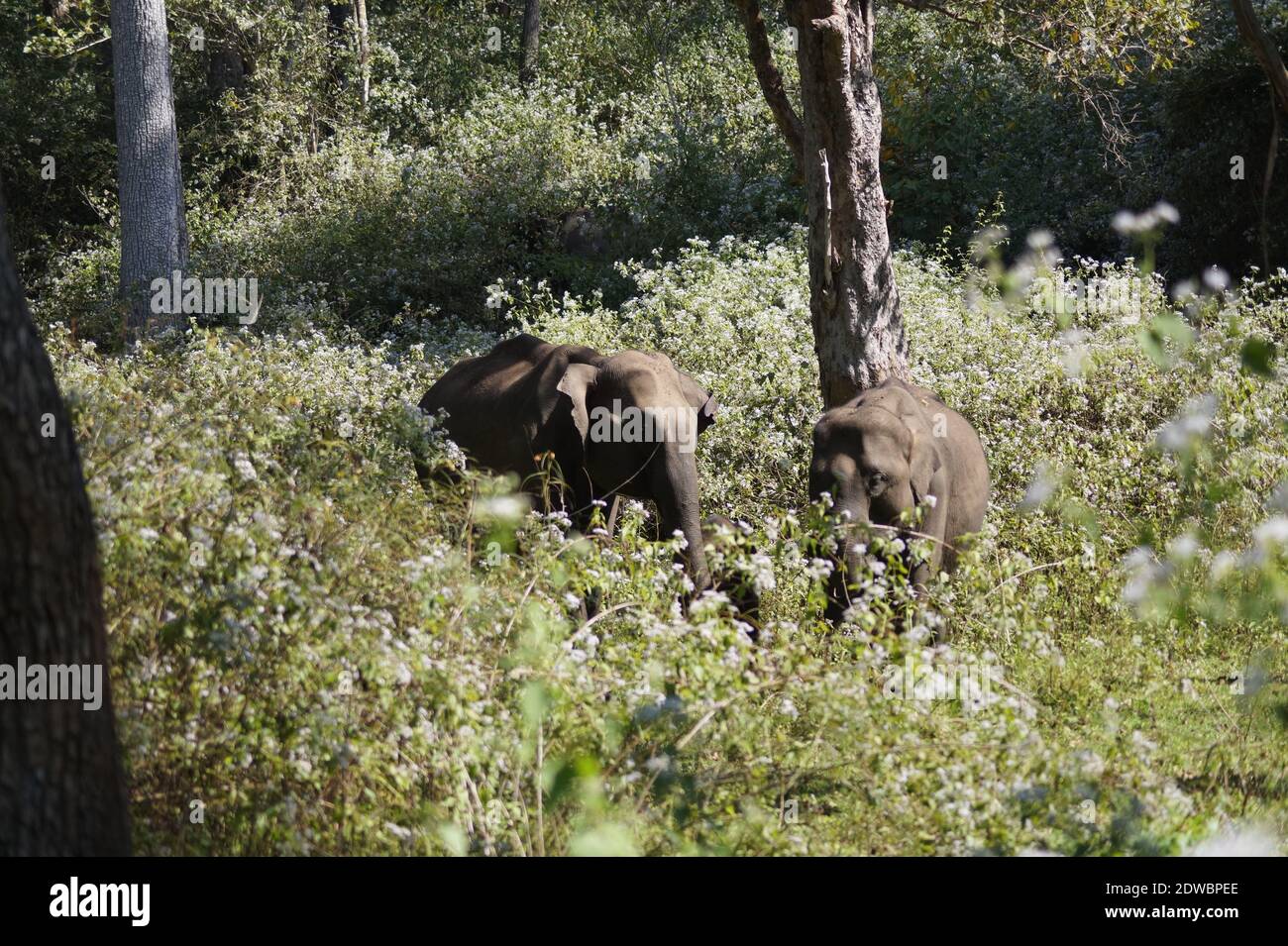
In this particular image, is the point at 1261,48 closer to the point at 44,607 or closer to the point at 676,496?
the point at 676,496

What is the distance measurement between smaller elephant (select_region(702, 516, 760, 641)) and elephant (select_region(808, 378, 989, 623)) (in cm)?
47

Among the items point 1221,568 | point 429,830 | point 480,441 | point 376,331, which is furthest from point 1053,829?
point 376,331

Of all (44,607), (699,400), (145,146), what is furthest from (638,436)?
(145,146)

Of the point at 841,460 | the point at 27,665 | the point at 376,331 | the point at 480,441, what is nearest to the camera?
the point at 27,665

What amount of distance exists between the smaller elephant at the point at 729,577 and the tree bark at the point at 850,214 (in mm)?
2009

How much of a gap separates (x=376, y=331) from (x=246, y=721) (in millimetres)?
Result: 14203

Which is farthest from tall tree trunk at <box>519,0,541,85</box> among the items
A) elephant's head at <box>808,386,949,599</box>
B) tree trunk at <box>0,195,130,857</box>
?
tree trunk at <box>0,195,130,857</box>

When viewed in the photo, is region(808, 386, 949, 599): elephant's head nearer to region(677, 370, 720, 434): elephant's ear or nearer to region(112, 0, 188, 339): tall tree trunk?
region(677, 370, 720, 434): elephant's ear

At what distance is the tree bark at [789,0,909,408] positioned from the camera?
10609mm

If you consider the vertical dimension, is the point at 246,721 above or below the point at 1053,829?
above

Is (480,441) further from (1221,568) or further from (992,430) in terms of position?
(1221,568)

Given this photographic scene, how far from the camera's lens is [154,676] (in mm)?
5074

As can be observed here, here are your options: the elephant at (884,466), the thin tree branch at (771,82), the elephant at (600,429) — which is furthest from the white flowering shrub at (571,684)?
the thin tree branch at (771,82)

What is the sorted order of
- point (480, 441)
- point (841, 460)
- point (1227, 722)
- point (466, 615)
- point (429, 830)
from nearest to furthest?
1. point (429, 830)
2. point (466, 615)
3. point (1227, 722)
4. point (841, 460)
5. point (480, 441)
